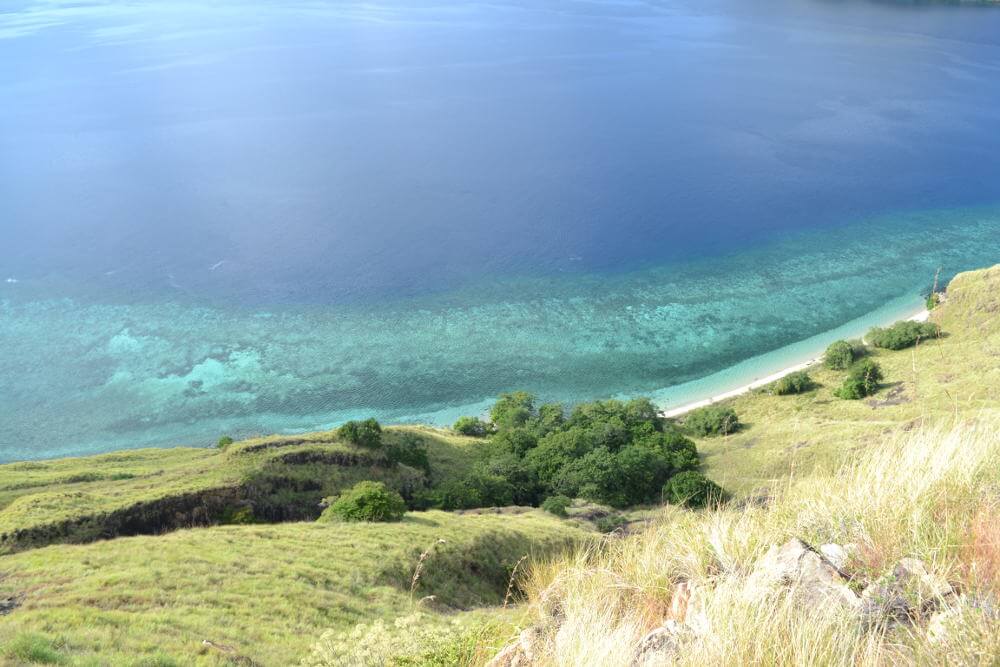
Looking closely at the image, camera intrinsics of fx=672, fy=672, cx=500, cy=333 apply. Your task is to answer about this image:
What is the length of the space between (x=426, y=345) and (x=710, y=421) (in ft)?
95.0

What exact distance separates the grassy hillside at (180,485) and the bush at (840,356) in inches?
1289

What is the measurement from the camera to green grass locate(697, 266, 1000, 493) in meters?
37.0

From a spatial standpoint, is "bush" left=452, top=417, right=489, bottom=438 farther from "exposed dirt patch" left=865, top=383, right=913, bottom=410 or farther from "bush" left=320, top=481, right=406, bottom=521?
"exposed dirt patch" left=865, top=383, right=913, bottom=410

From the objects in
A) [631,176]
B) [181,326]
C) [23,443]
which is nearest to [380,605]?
[23,443]

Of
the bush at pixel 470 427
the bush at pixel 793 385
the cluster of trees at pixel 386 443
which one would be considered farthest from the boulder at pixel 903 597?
the bush at pixel 793 385

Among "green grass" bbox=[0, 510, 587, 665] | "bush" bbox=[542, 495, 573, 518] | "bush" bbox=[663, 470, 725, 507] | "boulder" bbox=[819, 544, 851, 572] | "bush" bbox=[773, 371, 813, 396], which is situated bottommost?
"bush" bbox=[773, 371, 813, 396]

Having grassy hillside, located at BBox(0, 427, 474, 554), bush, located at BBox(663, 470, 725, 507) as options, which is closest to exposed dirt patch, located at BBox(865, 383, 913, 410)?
bush, located at BBox(663, 470, 725, 507)

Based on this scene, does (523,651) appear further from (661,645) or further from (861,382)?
(861,382)

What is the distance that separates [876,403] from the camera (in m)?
46.8

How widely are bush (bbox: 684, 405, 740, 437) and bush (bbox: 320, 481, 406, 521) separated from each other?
2733cm

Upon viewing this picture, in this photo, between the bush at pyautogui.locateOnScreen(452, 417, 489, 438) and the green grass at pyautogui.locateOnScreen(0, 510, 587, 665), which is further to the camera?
the bush at pyautogui.locateOnScreen(452, 417, 489, 438)

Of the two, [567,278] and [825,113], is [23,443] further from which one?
[825,113]

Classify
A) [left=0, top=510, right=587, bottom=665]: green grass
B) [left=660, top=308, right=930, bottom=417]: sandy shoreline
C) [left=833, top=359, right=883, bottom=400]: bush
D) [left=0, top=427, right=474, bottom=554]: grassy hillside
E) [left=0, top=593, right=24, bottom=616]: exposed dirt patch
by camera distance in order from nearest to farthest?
[left=0, top=510, right=587, bottom=665]: green grass, [left=0, top=593, right=24, bottom=616]: exposed dirt patch, [left=0, top=427, right=474, bottom=554]: grassy hillside, [left=833, top=359, right=883, bottom=400]: bush, [left=660, top=308, right=930, bottom=417]: sandy shoreline

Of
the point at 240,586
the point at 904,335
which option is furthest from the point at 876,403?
the point at 240,586
